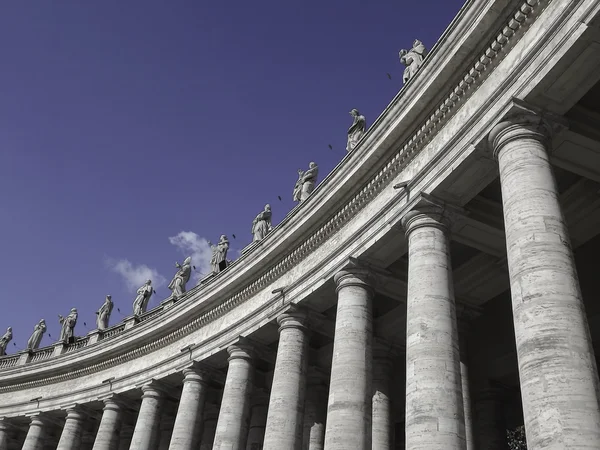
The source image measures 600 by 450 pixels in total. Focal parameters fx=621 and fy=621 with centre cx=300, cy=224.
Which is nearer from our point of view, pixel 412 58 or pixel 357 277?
pixel 357 277

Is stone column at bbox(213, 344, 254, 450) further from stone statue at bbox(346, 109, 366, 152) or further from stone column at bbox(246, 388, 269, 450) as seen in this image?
stone statue at bbox(346, 109, 366, 152)

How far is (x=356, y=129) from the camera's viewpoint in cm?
3234

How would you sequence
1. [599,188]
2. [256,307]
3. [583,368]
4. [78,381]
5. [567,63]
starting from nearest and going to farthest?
1. [583,368]
2. [567,63]
3. [599,188]
4. [256,307]
5. [78,381]

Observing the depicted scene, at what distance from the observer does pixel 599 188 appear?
79.2 feet

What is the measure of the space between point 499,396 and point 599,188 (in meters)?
12.2

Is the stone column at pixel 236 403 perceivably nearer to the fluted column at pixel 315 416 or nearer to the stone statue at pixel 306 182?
the fluted column at pixel 315 416

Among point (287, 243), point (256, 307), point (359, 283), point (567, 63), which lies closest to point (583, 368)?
point (567, 63)

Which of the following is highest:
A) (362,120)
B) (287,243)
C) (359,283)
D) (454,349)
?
(362,120)

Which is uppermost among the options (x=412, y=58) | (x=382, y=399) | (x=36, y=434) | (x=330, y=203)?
(x=412, y=58)

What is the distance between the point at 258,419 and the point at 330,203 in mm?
17894

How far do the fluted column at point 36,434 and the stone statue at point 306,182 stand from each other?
97.7ft

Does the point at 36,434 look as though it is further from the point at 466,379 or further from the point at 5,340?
the point at 466,379

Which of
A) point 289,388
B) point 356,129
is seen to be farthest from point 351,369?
point 356,129

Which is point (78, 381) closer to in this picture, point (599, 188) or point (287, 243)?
point (287, 243)
